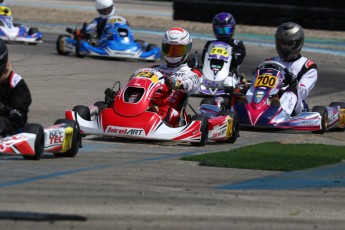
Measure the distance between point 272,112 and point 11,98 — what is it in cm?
467

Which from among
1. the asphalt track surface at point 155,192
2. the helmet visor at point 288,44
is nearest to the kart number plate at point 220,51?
the helmet visor at point 288,44

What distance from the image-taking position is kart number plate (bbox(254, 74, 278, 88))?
563 inches

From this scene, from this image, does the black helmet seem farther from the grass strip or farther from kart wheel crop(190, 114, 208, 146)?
kart wheel crop(190, 114, 208, 146)

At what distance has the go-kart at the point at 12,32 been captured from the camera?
25000 mm

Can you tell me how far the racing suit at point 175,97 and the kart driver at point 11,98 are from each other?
2615 millimetres

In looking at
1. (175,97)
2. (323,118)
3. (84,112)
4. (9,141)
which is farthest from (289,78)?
(9,141)

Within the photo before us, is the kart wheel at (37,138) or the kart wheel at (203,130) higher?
the kart wheel at (37,138)

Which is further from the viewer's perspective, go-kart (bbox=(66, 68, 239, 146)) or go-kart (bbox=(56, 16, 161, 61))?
go-kart (bbox=(56, 16, 161, 61))

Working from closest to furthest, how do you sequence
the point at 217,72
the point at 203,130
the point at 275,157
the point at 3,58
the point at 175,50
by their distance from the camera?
the point at 3,58, the point at 275,157, the point at 203,130, the point at 175,50, the point at 217,72

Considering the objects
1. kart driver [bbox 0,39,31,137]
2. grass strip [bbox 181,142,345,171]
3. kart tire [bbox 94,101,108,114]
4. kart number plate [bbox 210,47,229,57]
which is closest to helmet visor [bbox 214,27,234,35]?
kart number plate [bbox 210,47,229,57]

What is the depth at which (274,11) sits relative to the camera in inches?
1222

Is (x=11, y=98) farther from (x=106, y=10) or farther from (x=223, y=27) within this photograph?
(x=106, y=10)

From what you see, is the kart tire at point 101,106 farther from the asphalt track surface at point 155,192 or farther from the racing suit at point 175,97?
the racing suit at point 175,97

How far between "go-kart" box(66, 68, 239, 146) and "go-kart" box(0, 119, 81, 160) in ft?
5.41
